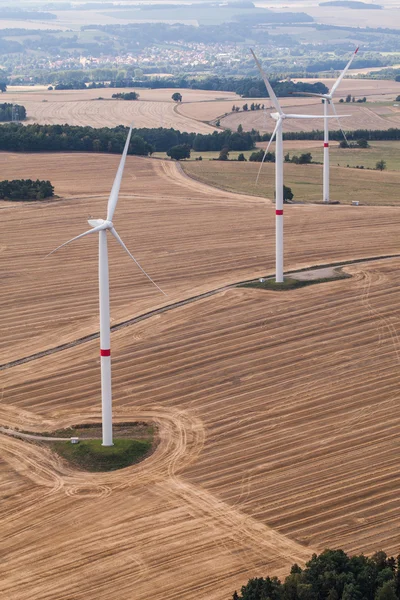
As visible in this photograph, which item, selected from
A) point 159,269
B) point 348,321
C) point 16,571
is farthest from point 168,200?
point 16,571

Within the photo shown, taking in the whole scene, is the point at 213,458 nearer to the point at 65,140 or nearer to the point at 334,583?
the point at 334,583

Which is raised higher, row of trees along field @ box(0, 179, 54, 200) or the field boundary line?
row of trees along field @ box(0, 179, 54, 200)

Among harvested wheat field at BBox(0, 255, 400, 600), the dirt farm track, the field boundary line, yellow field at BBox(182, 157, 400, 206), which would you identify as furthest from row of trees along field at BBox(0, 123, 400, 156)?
harvested wheat field at BBox(0, 255, 400, 600)

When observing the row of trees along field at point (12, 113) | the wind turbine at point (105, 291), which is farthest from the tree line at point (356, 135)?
the wind turbine at point (105, 291)

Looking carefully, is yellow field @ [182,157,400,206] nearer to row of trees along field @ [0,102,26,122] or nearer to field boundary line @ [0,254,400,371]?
field boundary line @ [0,254,400,371]

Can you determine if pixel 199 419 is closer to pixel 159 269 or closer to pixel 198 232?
pixel 159 269

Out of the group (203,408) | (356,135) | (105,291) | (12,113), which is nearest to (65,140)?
(356,135)
